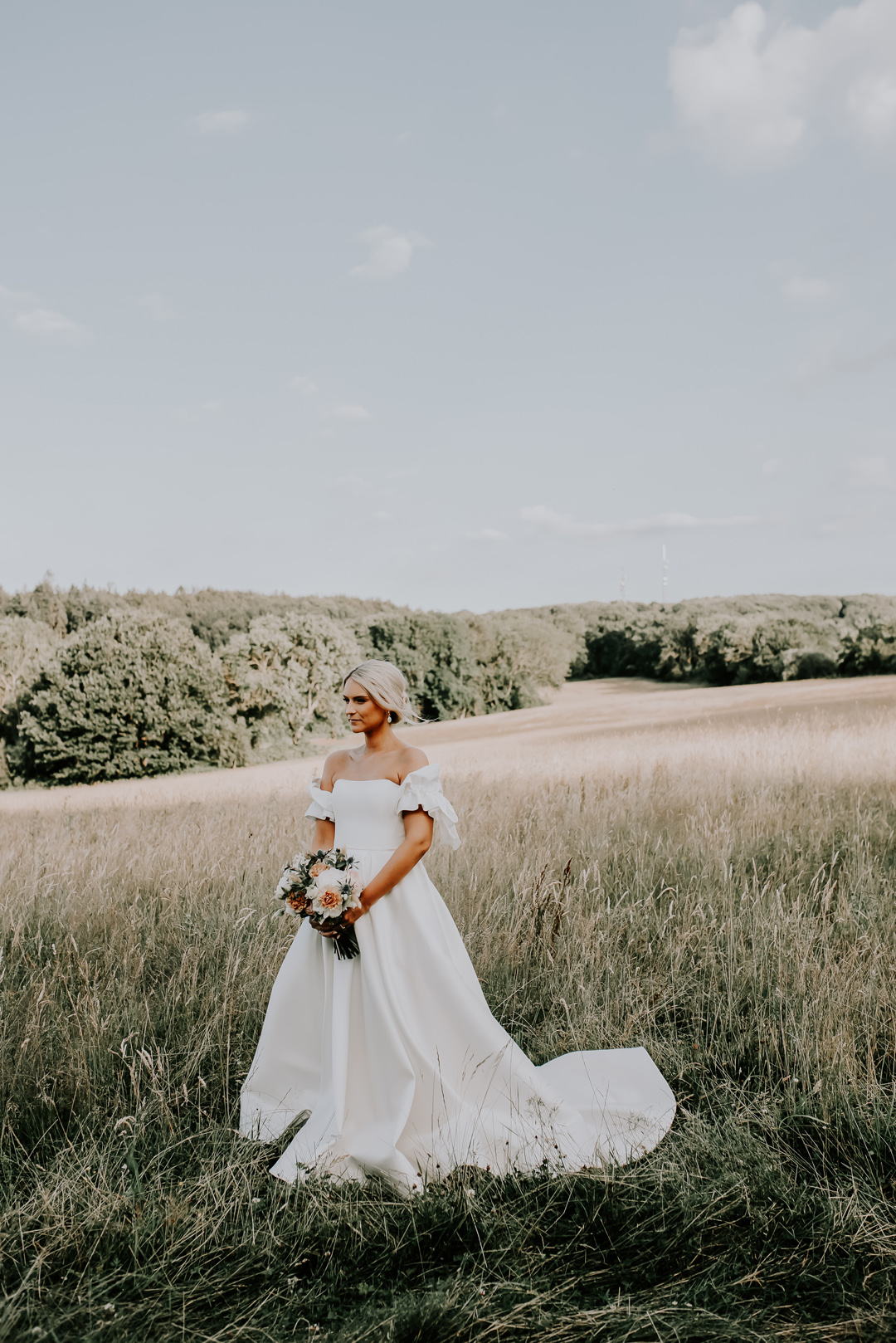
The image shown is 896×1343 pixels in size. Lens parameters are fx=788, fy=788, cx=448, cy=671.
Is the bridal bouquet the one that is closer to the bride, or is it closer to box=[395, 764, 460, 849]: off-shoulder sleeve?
the bride

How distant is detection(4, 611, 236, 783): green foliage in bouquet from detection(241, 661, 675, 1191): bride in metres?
26.8

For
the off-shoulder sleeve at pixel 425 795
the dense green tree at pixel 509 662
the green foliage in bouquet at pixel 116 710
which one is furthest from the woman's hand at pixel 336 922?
the dense green tree at pixel 509 662

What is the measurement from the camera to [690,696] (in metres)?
35.1

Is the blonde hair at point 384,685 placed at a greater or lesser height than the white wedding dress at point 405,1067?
greater

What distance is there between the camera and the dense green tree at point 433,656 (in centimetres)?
4041

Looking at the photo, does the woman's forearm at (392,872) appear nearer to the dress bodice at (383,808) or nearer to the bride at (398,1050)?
the bride at (398,1050)

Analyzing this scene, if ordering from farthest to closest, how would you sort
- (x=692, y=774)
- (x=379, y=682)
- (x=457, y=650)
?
1. (x=457, y=650)
2. (x=692, y=774)
3. (x=379, y=682)

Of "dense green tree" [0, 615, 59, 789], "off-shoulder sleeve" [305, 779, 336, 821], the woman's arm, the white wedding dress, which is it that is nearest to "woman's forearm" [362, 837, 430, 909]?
the woman's arm

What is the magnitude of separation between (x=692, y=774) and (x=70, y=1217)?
31.0 ft

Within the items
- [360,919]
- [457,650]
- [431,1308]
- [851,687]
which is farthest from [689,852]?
[457,650]

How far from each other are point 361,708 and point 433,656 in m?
38.0

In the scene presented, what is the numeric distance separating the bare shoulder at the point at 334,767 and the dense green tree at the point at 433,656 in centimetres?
3619

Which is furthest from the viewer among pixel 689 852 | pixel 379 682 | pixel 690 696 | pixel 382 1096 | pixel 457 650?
pixel 457 650

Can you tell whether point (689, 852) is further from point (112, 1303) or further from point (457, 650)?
point (457, 650)
